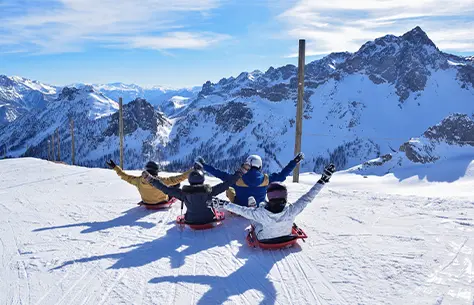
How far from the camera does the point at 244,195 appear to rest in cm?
830

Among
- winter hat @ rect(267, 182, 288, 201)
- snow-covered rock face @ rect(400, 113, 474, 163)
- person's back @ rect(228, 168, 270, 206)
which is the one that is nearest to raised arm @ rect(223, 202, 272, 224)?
winter hat @ rect(267, 182, 288, 201)

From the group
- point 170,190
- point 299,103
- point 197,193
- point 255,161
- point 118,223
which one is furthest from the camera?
point 299,103

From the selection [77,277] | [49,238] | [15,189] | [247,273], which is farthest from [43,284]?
[15,189]

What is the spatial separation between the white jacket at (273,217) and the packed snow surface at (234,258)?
1.18 feet

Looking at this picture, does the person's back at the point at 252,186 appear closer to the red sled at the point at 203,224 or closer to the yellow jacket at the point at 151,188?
the red sled at the point at 203,224

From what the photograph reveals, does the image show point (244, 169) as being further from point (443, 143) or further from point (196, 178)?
point (443, 143)

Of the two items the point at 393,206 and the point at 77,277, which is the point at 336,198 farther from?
the point at 77,277

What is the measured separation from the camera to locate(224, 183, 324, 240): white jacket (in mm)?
6180

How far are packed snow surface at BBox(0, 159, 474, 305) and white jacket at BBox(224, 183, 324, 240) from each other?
36cm

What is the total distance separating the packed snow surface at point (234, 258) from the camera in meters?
4.89

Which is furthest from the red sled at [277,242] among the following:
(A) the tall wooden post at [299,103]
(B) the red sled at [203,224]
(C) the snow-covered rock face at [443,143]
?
(C) the snow-covered rock face at [443,143]

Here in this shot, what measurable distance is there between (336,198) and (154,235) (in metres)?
5.64

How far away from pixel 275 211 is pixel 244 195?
88.5 inches

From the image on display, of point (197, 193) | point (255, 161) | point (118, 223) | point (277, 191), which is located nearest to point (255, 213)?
point (277, 191)
